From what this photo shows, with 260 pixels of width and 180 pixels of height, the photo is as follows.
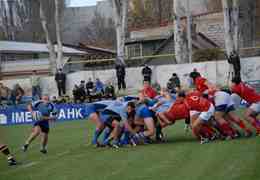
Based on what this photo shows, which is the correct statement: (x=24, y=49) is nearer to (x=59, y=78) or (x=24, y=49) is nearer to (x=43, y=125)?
(x=59, y=78)

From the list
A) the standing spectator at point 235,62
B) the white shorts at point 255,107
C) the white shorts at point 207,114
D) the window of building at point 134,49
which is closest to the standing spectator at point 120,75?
the standing spectator at point 235,62

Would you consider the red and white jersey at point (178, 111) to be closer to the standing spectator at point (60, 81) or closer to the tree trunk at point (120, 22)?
the standing spectator at point (60, 81)

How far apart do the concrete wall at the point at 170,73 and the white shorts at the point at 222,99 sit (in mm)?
18069

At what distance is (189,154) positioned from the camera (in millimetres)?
13773

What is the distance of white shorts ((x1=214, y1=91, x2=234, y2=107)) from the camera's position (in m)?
16.3

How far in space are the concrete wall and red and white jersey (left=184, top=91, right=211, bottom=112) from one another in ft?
60.3

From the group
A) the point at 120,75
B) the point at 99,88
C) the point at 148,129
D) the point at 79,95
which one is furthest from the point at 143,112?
the point at 120,75

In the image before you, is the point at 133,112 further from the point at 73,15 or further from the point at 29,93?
the point at 73,15

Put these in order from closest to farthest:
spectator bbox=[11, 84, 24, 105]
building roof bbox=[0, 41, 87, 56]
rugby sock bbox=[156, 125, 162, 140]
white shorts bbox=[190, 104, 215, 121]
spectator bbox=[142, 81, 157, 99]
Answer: white shorts bbox=[190, 104, 215, 121] → rugby sock bbox=[156, 125, 162, 140] → spectator bbox=[142, 81, 157, 99] → spectator bbox=[11, 84, 24, 105] → building roof bbox=[0, 41, 87, 56]

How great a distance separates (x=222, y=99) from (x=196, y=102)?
2.61 ft

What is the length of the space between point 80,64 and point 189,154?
33.6 meters

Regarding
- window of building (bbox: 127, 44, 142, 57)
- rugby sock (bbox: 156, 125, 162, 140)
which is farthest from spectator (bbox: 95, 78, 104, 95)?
window of building (bbox: 127, 44, 142, 57)

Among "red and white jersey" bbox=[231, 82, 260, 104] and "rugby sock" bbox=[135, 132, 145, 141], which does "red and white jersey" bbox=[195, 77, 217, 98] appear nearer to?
"red and white jersey" bbox=[231, 82, 260, 104]

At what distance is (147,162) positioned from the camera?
42.9 ft
